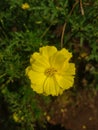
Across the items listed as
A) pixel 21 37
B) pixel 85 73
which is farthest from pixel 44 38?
pixel 85 73

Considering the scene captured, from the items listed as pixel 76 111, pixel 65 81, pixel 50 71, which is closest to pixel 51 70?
pixel 50 71

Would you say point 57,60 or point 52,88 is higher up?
point 57,60

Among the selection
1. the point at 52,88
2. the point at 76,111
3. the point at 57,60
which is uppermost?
the point at 57,60

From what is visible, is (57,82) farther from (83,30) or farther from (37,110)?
(37,110)

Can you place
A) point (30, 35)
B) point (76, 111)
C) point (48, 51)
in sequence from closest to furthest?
point (48, 51) → point (30, 35) → point (76, 111)

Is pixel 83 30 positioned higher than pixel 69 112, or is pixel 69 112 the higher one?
pixel 83 30

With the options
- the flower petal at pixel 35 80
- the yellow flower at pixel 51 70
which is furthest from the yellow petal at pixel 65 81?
the flower petal at pixel 35 80

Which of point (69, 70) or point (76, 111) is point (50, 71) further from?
point (76, 111)
